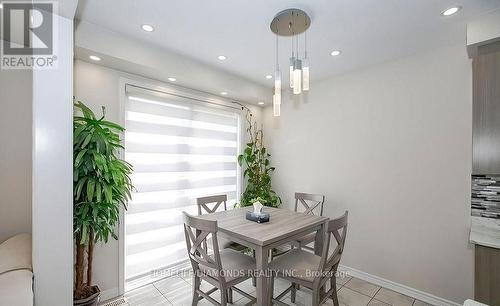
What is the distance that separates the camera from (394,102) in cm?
256

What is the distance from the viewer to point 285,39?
86.1 inches

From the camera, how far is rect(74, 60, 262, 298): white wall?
2.18 m

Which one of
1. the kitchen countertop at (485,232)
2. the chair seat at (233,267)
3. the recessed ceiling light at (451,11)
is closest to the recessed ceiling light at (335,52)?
the recessed ceiling light at (451,11)

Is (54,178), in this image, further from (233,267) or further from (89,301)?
(233,267)

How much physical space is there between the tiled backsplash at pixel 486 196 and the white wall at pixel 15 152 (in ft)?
14.1

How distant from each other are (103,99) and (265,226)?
2.11 metres

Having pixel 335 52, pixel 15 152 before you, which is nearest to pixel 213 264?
pixel 15 152

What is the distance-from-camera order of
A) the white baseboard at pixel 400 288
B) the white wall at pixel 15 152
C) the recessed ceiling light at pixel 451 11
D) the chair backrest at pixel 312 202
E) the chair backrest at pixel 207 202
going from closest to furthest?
the recessed ceiling light at pixel 451 11
the white wall at pixel 15 152
the white baseboard at pixel 400 288
the chair backrest at pixel 207 202
the chair backrest at pixel 312 202

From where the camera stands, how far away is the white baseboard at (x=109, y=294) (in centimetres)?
226

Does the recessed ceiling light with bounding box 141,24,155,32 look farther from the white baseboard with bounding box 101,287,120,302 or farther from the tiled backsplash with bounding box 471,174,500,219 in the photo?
the tiled backsplash with bounding box 471,174,500,219

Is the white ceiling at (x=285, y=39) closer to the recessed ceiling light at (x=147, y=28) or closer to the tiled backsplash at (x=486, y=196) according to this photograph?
the recessed ceiling light at (x=147, y=28)

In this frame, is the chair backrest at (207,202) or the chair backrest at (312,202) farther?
the chair backrest at (312,202)

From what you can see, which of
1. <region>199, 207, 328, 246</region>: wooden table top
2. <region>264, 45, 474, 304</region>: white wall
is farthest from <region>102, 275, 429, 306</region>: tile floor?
<region>199, 207, 328, 246</region>: wooden table top

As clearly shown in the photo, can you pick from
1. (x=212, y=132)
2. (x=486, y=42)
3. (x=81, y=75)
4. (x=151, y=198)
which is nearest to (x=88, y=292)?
(x=151, y=198)
